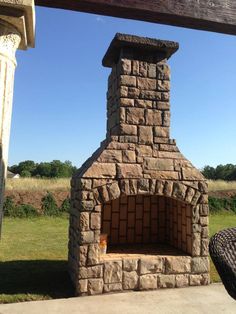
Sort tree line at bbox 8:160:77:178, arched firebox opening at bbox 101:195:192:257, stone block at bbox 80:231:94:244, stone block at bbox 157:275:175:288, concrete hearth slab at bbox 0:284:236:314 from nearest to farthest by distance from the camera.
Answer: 1. concrete hearth slab at bbox 0:284:236:314
2. stone block at bbox 80:231:94:244
3. stone block at bbox 157:275:175:288
4. arched firebox opening at bbox 101:195:192:257
5. tree line at bbox 8:160:77:178

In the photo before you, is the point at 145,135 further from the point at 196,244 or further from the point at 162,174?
the point at 196,244

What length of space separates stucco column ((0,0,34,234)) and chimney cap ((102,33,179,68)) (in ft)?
11.1

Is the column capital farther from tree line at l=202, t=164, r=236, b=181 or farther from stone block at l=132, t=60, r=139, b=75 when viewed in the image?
tree line at l=202, t=164, r=236, b=181

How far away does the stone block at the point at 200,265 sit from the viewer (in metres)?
5.07

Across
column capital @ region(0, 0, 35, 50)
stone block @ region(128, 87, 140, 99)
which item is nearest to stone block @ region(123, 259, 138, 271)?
stone block @ region(128, 87, 140, 99)

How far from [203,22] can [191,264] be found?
386 centimetres

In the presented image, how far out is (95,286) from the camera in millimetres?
4609

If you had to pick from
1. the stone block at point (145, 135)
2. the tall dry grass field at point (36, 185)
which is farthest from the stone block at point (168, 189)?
the tall dry grass field at point (36, 185)

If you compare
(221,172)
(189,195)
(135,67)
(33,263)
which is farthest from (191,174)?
(221,172)

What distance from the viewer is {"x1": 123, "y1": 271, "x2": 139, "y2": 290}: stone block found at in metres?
4.74

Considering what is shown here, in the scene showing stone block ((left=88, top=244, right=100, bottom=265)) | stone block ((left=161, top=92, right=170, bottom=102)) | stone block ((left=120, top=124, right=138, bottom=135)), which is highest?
stone block ((left=161, top=92, right=170, bottom=102))

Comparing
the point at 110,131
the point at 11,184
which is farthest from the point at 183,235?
the point at 11,184

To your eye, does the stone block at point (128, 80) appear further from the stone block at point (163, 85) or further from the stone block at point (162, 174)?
the stone block at point (162, 174)

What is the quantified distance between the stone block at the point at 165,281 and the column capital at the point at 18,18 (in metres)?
4.10
